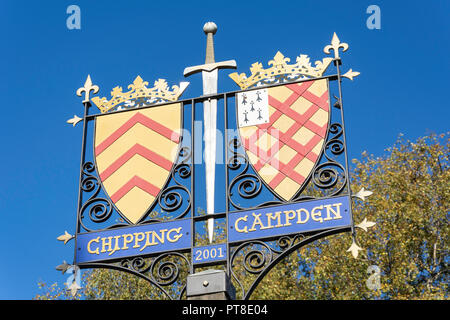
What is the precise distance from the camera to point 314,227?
31.6 feet

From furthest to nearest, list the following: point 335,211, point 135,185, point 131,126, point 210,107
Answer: point 131,126
point 210,107
point 135,185
point 335,211

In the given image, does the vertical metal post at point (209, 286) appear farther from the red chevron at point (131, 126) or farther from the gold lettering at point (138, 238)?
the red chevron at point (131, 126)

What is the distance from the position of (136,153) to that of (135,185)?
0.51 meters

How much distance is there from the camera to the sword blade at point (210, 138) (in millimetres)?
10156

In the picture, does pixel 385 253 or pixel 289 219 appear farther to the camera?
pixel 385 253

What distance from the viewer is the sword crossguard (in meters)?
11.2

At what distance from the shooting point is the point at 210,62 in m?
11.4

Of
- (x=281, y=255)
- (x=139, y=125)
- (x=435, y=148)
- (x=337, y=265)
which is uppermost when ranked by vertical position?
(x=435, y=148)

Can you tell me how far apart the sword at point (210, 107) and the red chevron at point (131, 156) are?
0.65 m

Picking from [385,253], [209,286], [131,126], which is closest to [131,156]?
[131,126]

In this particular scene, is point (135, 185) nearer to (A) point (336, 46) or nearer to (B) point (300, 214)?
(B) point (300, 214)
